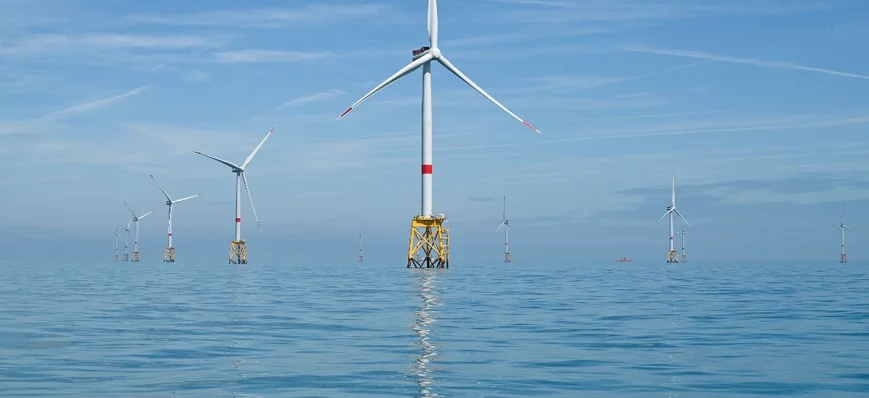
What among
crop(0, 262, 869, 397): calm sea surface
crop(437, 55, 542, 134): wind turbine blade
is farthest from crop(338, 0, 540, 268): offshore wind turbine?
crop(0, 262, 869, 397): calm sea surface

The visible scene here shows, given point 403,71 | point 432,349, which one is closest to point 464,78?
point 403,71

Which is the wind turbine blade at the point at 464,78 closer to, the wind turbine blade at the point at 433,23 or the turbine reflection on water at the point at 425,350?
the wind turbine blade at the point at 433,23

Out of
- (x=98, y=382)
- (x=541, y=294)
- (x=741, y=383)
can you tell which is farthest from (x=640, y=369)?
(x=541, y=294)

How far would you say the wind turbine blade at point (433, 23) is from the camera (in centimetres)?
12494

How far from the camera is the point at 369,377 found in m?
22.9

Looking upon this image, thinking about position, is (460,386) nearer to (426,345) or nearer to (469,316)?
(426,345)

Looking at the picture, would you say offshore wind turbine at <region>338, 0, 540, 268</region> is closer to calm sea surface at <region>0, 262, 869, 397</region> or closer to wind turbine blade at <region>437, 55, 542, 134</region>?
wind turbine blade at <region>437, 55, 542, 134</region>

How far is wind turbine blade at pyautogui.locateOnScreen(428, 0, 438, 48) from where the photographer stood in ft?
410

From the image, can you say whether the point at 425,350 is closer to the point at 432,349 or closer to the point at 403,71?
the point at 432,349

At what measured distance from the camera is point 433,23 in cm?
12706

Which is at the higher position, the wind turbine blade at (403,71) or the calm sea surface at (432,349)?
the wind turbine blade at (403,71)

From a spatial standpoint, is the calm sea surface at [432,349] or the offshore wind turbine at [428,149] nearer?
the calm sea surface at [432,349]

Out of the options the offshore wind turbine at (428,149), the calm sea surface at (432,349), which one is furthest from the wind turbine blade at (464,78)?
the calm sea surface at (432,349)

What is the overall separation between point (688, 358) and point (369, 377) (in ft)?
31.1
